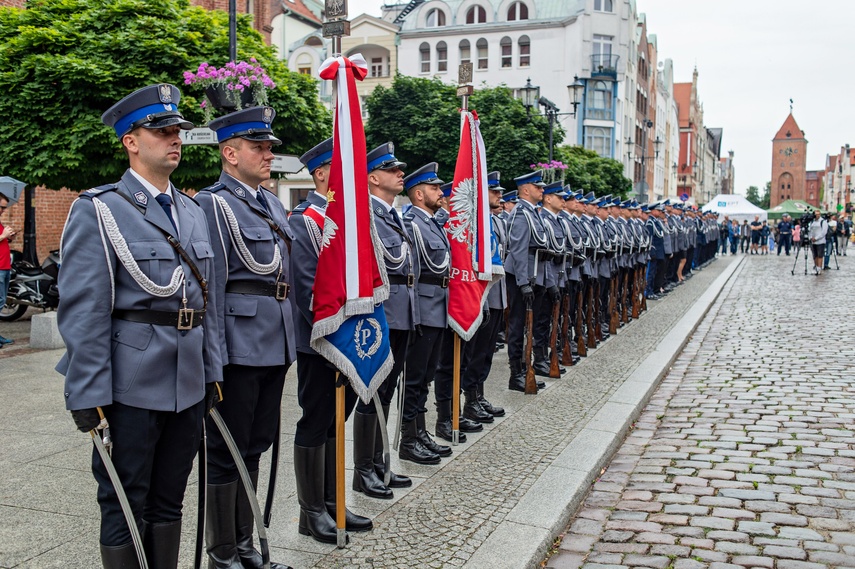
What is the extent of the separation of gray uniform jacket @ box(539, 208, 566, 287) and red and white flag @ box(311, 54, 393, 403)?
5.37m

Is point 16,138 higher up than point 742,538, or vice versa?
point 16,138

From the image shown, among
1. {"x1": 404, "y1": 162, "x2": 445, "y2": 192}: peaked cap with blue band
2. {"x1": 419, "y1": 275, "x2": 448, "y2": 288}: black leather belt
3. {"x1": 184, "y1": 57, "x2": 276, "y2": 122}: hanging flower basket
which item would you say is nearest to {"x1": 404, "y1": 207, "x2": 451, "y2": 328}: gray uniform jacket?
A: {"x1": 419, "y1": 275, "x2": 448, "y2": 288}: black leather belt

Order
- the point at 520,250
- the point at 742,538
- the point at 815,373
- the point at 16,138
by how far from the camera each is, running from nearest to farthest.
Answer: the point at 742,538
the point at 520,250
the point at 815,373
the point at 16,138

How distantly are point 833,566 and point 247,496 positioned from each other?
3067 millimetres

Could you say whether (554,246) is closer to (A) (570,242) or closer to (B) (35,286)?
(A) (570,242)

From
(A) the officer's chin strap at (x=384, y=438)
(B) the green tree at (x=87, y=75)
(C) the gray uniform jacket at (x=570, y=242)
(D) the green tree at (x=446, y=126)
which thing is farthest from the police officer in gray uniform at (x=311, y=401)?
(D) the green tree at (x=446, y=126)

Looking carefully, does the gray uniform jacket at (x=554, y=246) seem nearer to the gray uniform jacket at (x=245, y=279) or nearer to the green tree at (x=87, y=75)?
the green tree at (x=87, y=75)

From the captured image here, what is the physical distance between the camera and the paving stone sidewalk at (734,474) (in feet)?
15.7

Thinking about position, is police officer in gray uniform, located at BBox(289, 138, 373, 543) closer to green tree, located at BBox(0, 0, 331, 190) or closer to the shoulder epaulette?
the shoulder epaulette

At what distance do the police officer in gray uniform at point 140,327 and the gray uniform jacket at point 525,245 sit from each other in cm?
605

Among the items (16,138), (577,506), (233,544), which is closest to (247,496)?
(233,544)

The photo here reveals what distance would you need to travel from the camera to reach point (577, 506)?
5.55m

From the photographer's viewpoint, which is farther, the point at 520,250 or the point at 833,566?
the point at 520,250

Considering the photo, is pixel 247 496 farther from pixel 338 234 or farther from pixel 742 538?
pixel 742 538
